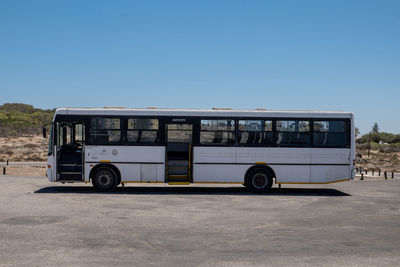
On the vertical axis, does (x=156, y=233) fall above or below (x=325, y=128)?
below

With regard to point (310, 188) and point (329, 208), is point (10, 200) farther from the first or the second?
point (310, 188)

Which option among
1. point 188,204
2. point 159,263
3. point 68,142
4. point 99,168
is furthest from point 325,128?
point 159,263

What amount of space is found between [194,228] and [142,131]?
7.44m

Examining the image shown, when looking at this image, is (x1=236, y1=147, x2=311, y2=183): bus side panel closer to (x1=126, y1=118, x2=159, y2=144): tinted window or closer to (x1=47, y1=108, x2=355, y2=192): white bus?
(x1=47, y1=108, x2=355, y2=192): white bus

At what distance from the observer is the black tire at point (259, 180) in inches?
682

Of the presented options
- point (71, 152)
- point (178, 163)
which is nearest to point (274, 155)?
point (178, 163)

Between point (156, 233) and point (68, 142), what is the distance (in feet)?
30.4

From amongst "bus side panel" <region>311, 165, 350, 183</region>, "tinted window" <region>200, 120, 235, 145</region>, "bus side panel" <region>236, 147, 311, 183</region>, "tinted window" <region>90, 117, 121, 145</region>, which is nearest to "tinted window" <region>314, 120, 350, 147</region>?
"bus side panel" <region>236, 147, 311, 183</region>

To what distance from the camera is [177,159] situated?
17188 millimetres

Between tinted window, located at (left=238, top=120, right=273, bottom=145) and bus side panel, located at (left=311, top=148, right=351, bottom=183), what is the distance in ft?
6.37

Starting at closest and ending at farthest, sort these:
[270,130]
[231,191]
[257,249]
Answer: [257,249]
[270,130]
[231,191]

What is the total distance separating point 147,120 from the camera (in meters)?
17.2

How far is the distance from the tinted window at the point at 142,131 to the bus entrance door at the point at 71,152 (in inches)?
74.9

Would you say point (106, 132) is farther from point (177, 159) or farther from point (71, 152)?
point (177, 159)
